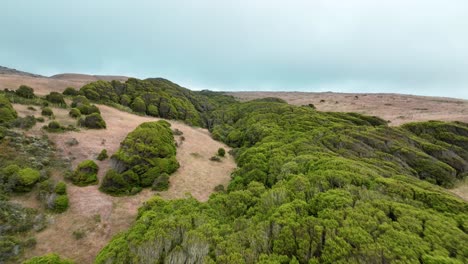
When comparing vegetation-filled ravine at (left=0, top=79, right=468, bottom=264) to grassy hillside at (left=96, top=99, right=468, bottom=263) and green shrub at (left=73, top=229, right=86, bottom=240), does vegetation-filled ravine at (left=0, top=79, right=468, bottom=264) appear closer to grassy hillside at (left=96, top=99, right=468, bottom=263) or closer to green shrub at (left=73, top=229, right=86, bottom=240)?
grassy hillside at (left=96, top=99, right=468, bottom=263)

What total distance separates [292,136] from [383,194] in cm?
1438

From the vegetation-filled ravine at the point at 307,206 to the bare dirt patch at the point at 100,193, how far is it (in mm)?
1201

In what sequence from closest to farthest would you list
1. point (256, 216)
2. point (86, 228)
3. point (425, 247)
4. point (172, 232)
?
1. point (425, 247)
2. point (172, 232)
3. point (256, 216)
4. point (86, 228)

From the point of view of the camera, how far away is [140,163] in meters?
21.7

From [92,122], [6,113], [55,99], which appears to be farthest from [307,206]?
[55,99]

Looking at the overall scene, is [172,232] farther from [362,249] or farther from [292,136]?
[292,136]

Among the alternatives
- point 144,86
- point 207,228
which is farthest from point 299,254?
point 144,86

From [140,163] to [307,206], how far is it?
15985 mm

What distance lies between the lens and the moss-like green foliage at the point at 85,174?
741 inches

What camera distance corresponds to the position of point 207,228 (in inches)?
455

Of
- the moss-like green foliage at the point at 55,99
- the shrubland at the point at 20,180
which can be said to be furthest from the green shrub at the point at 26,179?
the moss-like green foliage at the point at 55,99

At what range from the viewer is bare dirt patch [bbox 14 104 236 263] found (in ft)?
45.2

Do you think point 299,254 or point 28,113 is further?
point 28,113

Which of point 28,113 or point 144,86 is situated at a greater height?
point 144,86
